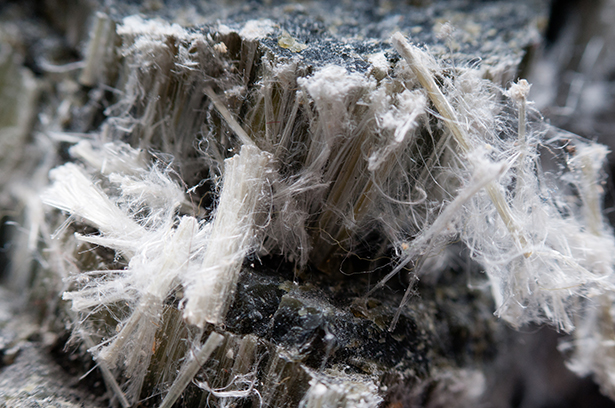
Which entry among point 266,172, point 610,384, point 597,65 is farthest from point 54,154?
point 597,65

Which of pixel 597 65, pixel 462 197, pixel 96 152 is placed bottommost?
pixel 96 152

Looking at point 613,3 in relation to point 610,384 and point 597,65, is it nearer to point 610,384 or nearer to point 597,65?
point 597,65

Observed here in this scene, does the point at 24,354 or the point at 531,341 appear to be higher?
the point at 531,341

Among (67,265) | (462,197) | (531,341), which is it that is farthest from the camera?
(531,341)

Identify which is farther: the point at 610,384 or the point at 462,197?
the point at 610,384

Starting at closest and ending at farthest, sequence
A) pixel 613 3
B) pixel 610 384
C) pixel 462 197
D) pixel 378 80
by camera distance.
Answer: pixel 462 197
pixel 378 80
pixel 610 384
pixel 613 3

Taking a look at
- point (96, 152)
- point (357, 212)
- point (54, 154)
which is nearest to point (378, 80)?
point (357, 212)

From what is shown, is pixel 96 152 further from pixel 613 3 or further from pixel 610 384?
pixel 613 3
